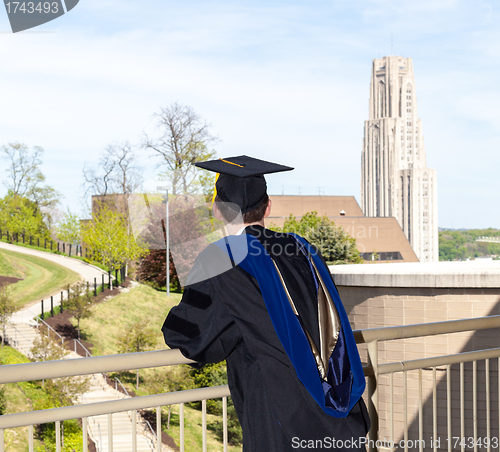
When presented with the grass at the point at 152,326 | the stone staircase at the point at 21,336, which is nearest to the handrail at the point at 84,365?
the grass at the point at 152,326

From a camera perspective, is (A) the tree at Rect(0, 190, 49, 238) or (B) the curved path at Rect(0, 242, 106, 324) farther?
(A) the tree at Rect(0, 190, 49, 238)

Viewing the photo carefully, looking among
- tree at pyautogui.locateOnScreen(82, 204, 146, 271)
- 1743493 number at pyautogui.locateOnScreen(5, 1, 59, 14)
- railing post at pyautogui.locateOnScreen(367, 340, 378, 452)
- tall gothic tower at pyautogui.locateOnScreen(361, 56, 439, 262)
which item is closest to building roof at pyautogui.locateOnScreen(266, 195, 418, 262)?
tree at pyautogui.locateOnScreen(82, 204, 146, 271)

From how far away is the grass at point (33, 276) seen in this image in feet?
135

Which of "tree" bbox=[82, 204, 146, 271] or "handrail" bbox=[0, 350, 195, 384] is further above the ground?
"handrail" bbox=[0, 350, 195, 384]

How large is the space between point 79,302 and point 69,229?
11.8m

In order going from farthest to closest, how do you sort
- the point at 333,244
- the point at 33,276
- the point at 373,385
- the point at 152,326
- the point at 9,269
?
the point at 33,276, the point at 9,269, the point at 333,244, the point at 152,326, the point at 373,385

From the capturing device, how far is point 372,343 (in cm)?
259

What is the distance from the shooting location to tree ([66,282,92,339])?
3666 centimetres

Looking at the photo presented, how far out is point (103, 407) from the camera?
1971 millimetres

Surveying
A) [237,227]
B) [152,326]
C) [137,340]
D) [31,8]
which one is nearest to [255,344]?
[237,227]

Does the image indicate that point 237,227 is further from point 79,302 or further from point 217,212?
point 79,302

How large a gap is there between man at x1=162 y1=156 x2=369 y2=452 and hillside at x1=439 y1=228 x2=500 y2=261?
454 ft

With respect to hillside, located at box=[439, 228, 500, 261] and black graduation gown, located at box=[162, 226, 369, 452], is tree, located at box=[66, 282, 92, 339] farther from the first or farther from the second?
hillside, located at box=[439, 228, 500, 261]

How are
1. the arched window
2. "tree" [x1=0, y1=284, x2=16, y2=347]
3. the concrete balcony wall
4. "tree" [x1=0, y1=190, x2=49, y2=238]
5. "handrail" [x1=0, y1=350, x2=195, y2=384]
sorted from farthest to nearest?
1. the arched window
2. "tree" [x1=0, y1=190, x2=49, y2=238]
3. "tree" [x1=0, y1=284, x2=16, y2=347]
4. the concrete balcony wall
5. "handrail" [x1=0, y1=350, x2=195, y2=384]
